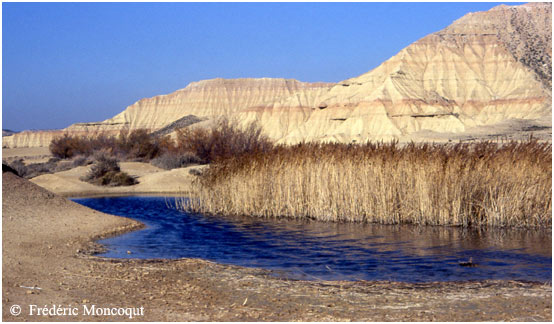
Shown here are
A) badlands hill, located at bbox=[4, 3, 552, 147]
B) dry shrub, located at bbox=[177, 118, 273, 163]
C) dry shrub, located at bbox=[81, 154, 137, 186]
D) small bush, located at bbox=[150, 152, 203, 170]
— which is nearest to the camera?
dry shrub, located at bbox=[81, 154, 137, 186]

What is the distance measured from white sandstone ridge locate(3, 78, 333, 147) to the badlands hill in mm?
35572

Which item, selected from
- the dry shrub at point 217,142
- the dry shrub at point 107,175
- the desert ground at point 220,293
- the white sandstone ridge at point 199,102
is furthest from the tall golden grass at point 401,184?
the white sandstone ridge at point 199,102

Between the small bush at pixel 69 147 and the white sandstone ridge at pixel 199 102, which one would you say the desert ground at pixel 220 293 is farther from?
the white sandstone ridge at pixel 199 102

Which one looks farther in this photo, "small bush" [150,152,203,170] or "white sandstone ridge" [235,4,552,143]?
"white sandstone ridge" [235,4,552,143]

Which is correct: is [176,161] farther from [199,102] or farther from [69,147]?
[199,102]

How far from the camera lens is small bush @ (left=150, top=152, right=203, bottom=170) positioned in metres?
34.8

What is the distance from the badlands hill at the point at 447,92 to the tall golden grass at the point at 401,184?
5379 cm

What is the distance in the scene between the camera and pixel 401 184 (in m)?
16.0

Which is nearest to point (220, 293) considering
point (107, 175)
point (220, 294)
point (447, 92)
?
point (220, 294)

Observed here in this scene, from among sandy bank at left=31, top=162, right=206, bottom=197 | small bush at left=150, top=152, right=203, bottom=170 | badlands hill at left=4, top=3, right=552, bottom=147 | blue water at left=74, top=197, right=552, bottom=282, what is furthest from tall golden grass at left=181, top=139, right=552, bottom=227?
badlands hill at left=4, top=3, right=552, bottom=147

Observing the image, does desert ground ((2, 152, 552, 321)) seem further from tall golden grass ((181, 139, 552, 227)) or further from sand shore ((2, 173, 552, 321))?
tall golden grass ((181, 139, 552, 227))

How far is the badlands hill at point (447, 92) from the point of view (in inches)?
3103

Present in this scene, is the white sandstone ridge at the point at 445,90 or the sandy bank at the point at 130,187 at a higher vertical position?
the white sandstone ridge at the point at 445,90

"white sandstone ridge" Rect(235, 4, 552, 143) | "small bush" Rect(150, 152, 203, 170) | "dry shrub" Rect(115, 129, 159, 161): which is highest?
"white sandstone ridge" Rect(235, 4, 552, 143)
